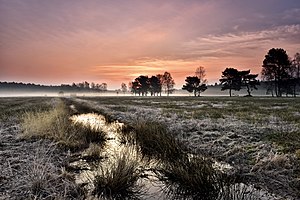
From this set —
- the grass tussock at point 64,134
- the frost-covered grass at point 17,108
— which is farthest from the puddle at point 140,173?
the frost-covered grass at point 17,108

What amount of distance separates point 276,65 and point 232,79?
825 inches

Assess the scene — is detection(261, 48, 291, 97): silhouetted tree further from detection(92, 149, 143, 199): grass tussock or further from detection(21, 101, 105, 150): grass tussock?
detection(92, 149, 143, 199): grass tussock

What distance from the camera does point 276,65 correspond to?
72438mm

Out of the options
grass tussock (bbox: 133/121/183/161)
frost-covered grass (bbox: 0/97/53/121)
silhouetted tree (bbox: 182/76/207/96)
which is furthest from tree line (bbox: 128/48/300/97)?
grass tussock (bbox: 133/121/183/161)

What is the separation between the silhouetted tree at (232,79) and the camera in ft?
299

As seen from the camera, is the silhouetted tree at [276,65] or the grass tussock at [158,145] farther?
the silhouetted tree at [276,65]

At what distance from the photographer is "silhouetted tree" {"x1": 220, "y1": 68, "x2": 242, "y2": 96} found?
91.1 m

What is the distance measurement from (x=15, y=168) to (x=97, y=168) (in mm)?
2182

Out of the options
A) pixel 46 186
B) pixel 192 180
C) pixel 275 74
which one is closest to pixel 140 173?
pixel 192 180

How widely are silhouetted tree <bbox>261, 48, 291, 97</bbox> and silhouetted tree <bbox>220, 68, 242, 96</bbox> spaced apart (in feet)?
55.4

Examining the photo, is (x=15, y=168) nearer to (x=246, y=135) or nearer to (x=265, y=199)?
(x=265, y=199)

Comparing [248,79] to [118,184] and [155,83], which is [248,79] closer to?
[155,83]

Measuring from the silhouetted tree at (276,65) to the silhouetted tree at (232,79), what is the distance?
16897mm

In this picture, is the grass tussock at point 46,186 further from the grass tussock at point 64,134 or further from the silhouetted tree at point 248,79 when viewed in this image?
the silhouetted tree at point 248,79
